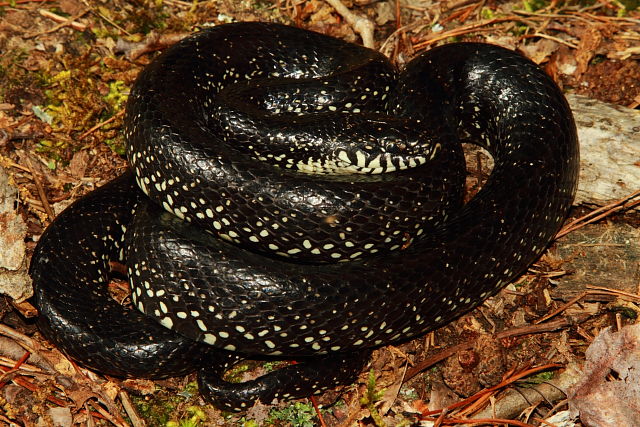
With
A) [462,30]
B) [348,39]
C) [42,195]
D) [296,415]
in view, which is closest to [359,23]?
[348,39]

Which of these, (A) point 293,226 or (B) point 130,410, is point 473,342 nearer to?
(A) point 293,226

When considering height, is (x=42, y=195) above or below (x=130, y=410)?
above

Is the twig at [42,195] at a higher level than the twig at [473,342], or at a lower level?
higher

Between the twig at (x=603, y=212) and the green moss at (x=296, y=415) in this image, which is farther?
the twig at (x=603, y=212)

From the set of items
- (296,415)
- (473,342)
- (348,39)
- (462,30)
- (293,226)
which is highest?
(462,30)

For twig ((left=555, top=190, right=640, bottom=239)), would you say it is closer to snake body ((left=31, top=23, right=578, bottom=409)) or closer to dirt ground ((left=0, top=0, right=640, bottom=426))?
dirt ground ((left=0, top=0, right=640, bottom=426))

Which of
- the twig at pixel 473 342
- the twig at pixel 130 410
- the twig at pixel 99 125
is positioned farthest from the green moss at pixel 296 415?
the twig at pixel 99 125

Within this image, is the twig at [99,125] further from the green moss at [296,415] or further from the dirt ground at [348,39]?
the green moss at [296,415]
